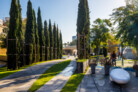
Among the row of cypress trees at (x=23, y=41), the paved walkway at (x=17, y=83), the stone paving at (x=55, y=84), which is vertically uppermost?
the row of cypress trees at (x=23, y=41)

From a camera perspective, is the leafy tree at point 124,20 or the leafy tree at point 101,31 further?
the leafy tree at point 101,31

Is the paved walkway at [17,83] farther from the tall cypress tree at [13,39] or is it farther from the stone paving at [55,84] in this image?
the tall cypress tree at [13,39]

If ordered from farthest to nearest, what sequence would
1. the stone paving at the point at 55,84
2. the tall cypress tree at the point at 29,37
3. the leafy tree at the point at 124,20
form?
the tall cypress tree at the point at 29,37 < the leafy tree at the point at 124,20 < the stone paving at the point at 55,84

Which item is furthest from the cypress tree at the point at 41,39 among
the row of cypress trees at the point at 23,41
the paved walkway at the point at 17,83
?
the paved walkway at the point at 17,83

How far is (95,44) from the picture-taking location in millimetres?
29031

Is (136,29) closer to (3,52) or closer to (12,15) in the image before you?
(12,15)

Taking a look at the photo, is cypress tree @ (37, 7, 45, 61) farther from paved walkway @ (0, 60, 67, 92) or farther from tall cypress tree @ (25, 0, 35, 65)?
paved walkway @ (0, 60, 67, 92)

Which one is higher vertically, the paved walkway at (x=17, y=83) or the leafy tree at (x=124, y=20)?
the leafy tree at (x=124, y=20)

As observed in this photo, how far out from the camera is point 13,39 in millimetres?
12164

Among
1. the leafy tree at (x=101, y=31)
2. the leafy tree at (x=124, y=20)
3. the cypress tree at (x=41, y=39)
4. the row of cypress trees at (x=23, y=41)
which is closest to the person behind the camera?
the leafy tree at (x=124, y=20)

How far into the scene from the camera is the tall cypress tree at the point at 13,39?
11820 mm

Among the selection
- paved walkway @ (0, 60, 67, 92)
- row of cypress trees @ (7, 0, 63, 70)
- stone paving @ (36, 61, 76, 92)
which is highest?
row of cypress trees @ (7, 0, 63, 70)

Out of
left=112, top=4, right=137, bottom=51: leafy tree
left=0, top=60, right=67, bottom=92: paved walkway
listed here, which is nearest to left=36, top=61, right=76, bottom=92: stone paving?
left=0, top=60, right=67, bottom=92: paved walkway

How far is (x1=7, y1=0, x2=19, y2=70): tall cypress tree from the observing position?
11.8m
